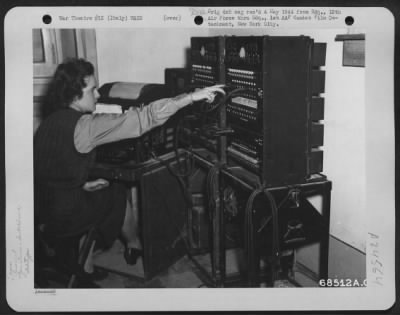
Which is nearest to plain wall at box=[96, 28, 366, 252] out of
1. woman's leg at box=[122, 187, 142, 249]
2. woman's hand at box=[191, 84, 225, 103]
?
woman's hand at box=[191, 84, 225, 103]

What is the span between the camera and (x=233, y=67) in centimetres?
210

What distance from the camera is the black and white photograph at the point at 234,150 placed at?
6.43 feet

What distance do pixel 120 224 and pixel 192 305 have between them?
67 centimetres

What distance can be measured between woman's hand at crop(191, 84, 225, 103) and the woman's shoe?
1.05 m

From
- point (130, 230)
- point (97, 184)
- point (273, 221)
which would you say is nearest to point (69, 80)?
point (97, 184)

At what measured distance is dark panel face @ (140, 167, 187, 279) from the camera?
2.52 metres

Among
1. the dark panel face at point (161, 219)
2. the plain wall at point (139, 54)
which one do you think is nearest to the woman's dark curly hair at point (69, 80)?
the plain wall at point (139, 54)

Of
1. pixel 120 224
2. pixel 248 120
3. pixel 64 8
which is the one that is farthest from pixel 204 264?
pixel 64 8

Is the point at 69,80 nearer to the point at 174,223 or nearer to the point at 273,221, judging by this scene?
the point at 174,223

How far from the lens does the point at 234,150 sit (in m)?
2.21

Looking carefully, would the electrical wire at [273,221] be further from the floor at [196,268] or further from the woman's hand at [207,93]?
the woman's hand at [207,93]

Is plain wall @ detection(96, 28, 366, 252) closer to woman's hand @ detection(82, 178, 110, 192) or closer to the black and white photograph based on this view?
the black and white photograph

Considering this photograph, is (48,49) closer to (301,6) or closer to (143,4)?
(143,4)

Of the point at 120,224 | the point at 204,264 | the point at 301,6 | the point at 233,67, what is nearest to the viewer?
the point at 301,6
